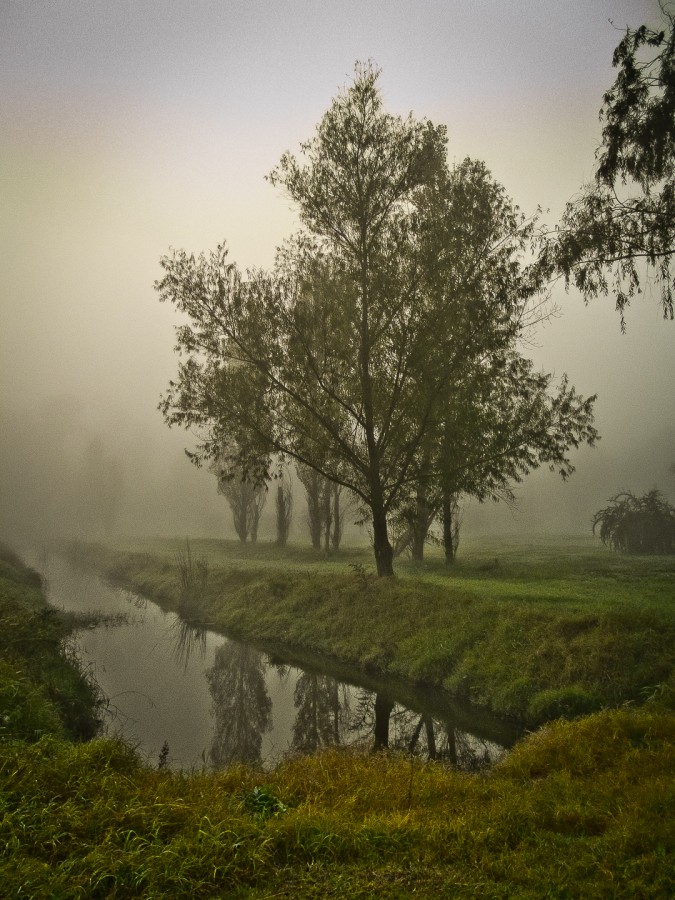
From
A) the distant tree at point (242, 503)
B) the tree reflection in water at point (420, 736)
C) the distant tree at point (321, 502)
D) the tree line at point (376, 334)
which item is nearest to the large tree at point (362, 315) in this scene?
the tree line at point (376, 334)

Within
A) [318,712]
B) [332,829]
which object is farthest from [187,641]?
[332,829]

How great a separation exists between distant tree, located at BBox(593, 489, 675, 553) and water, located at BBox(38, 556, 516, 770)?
31.6 m

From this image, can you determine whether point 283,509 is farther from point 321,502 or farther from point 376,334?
point 376,334

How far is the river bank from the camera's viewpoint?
16.5 ft

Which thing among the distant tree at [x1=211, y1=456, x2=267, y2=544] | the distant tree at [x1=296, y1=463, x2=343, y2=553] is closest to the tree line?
the distant tree at [x1=296, y1=463, x2=343, y2=553]

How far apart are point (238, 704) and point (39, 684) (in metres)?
6.08

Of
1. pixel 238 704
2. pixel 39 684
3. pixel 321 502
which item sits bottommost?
pixel 238 704

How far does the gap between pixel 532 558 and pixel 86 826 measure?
32.8 m

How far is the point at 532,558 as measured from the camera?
3519 centimetres

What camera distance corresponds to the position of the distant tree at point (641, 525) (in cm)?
4231

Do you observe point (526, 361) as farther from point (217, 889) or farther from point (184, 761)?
point (217, 889)

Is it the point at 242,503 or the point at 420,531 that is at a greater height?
the point at 242,503

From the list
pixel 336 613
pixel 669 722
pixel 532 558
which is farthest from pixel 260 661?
pixel 532 558

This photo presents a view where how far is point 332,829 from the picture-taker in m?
6.14
